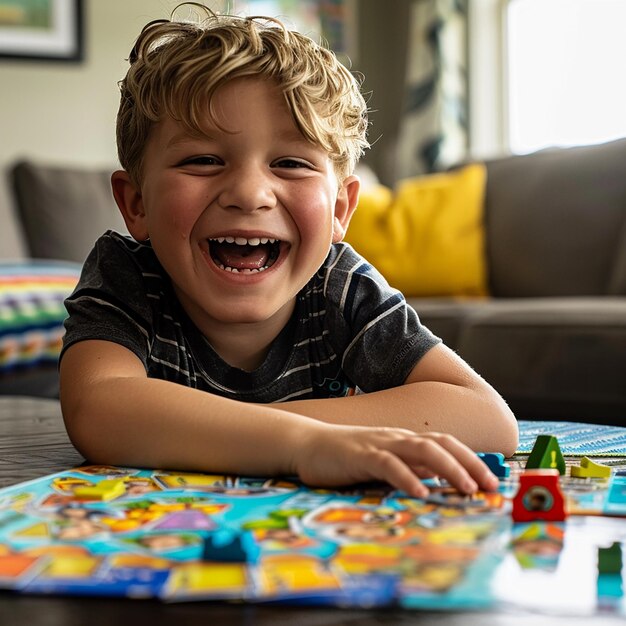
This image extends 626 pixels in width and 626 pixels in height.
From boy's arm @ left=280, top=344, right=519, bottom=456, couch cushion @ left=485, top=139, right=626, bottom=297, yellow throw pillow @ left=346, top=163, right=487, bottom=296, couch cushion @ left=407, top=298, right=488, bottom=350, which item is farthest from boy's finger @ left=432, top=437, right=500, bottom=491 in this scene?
yellow throw pillow @ left=346, top=163, right=487, bottom=296

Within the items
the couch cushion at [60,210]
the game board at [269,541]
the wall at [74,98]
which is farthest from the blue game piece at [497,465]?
the wall at [74,98]

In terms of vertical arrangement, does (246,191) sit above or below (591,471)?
above

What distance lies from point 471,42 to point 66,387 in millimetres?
3845

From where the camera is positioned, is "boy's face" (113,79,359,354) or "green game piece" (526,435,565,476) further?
"boy's face" (113,79,359,354)

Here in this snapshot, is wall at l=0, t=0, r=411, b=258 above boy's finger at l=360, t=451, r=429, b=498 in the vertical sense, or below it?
above

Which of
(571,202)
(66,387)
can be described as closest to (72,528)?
(66,387)

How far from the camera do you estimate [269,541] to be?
23.0 inches

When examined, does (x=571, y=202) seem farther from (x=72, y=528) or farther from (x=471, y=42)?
(x=72, y=528)

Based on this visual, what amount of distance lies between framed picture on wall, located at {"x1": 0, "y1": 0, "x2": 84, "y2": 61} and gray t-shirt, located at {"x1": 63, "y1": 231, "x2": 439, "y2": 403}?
11.1 ft

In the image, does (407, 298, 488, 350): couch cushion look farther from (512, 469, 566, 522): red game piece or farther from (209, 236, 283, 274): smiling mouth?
(512, 469, 566, 522): red game piece

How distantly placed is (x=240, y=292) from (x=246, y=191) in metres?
0.12

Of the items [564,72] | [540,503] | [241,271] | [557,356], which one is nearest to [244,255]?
[241,271]

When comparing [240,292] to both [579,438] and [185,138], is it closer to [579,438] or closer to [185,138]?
[185,138]

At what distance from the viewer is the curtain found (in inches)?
173
